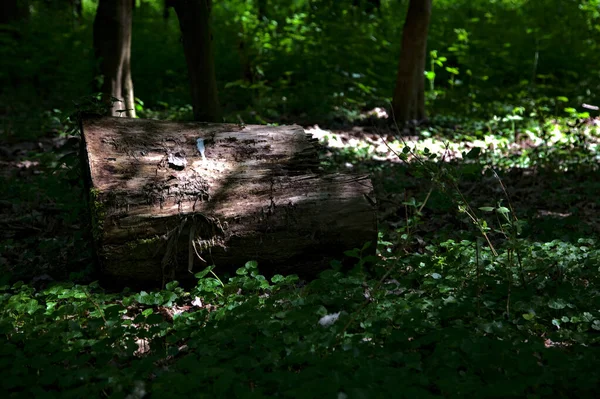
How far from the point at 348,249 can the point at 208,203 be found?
1.03 meters

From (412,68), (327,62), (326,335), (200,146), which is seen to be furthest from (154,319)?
(327,62)

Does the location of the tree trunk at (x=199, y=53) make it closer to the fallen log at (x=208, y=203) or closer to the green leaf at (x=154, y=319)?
the fallen log at (x=208, y=203)

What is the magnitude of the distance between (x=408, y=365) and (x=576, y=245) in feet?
8.21

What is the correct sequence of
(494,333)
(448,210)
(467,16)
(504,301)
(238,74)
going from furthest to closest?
1. (467,16)
2. (238,74)
3. (448,210)
4. (504,301)
5. (494,333)

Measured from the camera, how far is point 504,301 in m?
3.61

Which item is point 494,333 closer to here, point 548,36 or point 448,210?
point 448,210

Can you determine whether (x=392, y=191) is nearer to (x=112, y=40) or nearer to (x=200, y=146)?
(x=200, y=146)

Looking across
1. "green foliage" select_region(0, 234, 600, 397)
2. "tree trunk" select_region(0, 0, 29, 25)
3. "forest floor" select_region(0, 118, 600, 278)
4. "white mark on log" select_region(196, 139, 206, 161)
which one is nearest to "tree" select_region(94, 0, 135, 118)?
"forest floor" select_region(0, 118, 600, 278)

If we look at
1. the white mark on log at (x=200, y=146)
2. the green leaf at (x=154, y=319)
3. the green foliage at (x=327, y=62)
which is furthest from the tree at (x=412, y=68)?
the green leaf at (x=154, y=319)

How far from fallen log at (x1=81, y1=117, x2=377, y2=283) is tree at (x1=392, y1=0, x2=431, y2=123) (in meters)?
5.11

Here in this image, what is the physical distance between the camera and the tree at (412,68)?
9.14 meters

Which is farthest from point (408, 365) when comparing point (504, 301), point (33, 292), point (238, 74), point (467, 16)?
point (467, 16)

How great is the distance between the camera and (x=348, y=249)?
4.36m

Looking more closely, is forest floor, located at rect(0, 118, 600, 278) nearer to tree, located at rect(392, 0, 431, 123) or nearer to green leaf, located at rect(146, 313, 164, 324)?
tree, located at rect(392, 0, 431, 123)
